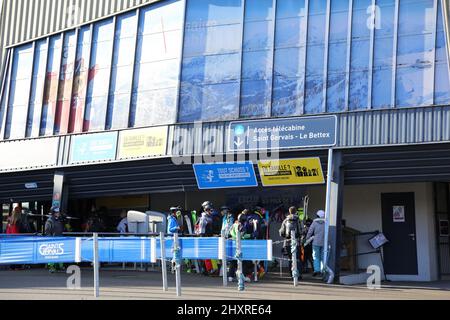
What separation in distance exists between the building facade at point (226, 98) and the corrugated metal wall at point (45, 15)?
0.15 ft

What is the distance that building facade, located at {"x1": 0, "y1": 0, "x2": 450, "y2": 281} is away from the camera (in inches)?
687

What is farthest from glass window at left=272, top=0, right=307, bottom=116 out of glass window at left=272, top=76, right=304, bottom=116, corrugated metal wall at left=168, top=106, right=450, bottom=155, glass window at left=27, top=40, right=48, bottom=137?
glass window at left=27, top=40, right=48, bottom=137

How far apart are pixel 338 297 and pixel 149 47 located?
972 centimetres

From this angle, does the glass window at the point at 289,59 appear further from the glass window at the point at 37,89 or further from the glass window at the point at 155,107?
the glass window at the point at 37,89

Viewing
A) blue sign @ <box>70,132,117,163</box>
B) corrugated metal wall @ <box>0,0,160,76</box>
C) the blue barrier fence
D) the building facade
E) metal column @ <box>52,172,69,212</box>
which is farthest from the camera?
metal column @ <box>52,172,69,212</box>

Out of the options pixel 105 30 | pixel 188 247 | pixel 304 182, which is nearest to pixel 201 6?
pixel 105 30

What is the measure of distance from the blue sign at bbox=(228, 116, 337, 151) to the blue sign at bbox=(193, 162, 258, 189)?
0.59 m

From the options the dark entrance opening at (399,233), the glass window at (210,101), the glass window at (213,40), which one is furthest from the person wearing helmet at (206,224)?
the dark entrance opening at (399,233)

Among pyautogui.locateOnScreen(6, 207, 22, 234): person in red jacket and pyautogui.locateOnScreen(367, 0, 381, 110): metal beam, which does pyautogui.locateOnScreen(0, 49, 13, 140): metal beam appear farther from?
pyautogui.locateOnScreen(367, 0, 381, 110): metal beam

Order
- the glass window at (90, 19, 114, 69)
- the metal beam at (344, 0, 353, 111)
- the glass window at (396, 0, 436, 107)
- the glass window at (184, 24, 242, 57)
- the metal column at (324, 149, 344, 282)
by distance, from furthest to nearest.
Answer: the glass window at (90, 19, 114, 69)
the glass window at (184, 24, 242, 57)
the metal beam at (344, 0, 353, 111)
the metal column at (324, 149, 344, 282)
the glass window at (396, 0, 436, 107)

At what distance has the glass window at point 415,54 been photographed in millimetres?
17141

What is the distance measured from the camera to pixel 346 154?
58.6 feet

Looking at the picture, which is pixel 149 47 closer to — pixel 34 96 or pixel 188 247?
pixel 34 96

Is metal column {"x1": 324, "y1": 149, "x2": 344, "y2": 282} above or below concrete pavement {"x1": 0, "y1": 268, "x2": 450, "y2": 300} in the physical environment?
above
